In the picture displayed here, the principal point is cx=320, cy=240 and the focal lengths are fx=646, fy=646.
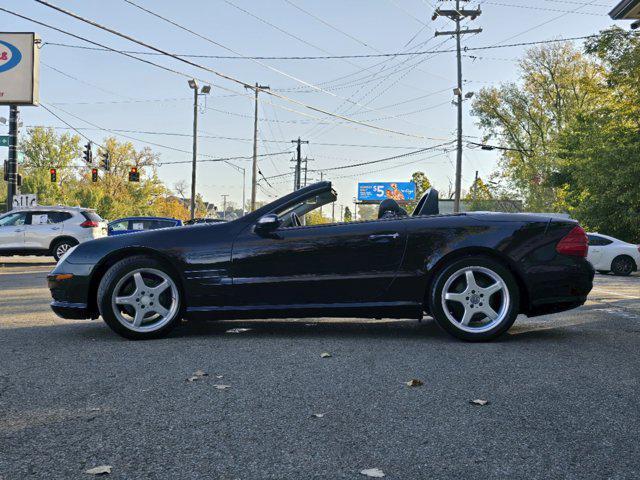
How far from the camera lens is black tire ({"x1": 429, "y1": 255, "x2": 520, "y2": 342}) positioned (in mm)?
5277

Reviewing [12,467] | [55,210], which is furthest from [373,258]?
[55,210]

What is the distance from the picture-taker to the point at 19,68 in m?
27.5

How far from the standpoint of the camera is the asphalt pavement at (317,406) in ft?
8.50

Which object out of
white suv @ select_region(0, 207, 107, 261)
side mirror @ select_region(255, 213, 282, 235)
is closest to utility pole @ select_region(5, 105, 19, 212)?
white suv @ select_region(0, 207, 107, 261)

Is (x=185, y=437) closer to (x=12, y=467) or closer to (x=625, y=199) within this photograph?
(x=12, y=467)

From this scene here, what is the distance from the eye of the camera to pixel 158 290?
538cm

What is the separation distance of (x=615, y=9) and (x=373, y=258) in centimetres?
1332

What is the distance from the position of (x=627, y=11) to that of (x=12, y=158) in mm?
21275

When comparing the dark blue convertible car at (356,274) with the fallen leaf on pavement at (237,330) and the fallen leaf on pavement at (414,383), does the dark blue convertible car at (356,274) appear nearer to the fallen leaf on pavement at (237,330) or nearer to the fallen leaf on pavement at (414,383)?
the fallen leaf on pavement at (237,330)

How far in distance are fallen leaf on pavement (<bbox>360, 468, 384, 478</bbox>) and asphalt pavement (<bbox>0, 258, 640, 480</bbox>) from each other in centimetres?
3

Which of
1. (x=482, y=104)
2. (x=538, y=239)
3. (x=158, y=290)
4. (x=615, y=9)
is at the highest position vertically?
(x=482, y=104)

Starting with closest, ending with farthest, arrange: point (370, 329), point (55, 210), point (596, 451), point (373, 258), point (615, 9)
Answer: point (596, 451) < point (373, 258) < point (370, 329) < point (615, 9) < point (55, 210)

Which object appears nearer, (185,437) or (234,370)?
(185,437)

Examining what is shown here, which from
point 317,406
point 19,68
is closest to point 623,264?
point 317,406
